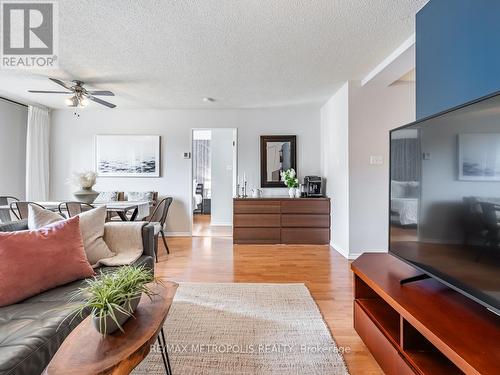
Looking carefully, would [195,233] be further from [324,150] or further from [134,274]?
[134,274]

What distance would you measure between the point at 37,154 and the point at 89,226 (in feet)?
12.6

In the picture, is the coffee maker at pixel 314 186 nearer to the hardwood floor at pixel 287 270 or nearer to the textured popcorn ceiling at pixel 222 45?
the hardwood floor at pixel 287 270

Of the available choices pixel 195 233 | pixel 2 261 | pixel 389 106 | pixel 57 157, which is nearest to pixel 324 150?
pixel 389 106

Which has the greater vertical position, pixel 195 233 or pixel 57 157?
pixel 57 157

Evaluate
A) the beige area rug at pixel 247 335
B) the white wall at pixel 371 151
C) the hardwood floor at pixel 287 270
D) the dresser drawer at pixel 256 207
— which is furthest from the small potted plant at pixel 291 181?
the beige area rug at pixel 247 335

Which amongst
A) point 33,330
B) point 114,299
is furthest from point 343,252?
point 33,330

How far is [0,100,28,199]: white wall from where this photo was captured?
4242 mm

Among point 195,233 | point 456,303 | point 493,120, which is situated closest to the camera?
point 493,120

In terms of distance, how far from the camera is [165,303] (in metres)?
1.21

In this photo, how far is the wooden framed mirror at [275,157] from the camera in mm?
4912

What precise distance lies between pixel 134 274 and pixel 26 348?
18.8 inches

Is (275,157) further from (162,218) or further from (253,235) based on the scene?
(162,218)

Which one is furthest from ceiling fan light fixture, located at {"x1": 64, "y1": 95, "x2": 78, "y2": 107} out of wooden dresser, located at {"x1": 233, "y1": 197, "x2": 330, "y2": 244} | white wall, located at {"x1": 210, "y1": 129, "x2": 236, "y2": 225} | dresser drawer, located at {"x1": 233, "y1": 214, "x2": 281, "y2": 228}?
white wall, located at {"x1": 210, "y1": 129, "x2": 236, "y2": 225}

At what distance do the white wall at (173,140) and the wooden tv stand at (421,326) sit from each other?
11.1ft
